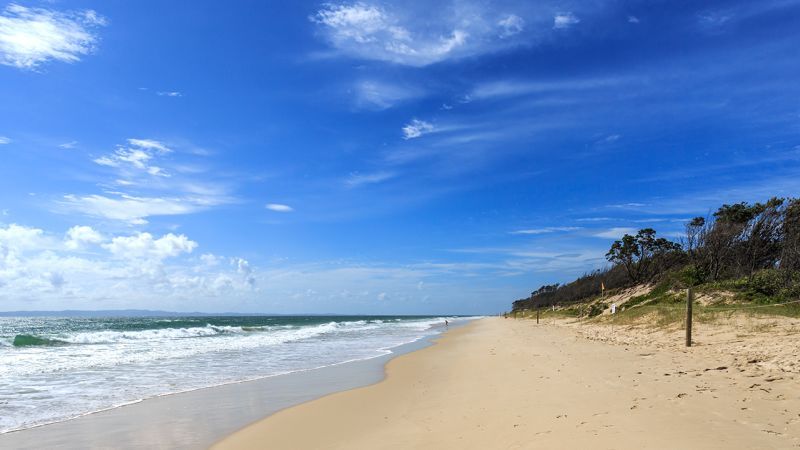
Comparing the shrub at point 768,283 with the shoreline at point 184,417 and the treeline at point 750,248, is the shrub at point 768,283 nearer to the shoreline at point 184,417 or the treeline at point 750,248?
the treeline at point 750,248

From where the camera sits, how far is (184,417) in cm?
851

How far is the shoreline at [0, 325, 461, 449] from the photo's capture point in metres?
7.04

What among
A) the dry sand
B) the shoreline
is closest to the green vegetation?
the dry sand

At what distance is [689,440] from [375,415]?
16.0ft

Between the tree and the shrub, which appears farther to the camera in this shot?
the tree

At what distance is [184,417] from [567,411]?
6.62 metres

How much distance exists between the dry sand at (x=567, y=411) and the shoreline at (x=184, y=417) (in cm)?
65

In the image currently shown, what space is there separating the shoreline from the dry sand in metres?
0.65

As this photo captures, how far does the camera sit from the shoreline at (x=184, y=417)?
7035 mm

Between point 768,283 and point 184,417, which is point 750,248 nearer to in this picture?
point 768,283

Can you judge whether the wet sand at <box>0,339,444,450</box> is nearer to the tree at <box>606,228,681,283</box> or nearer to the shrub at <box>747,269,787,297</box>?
the shrub at <box>747,269,787,297</box>

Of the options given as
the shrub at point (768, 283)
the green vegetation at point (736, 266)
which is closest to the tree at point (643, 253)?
the green vegetation at point (736, 266)

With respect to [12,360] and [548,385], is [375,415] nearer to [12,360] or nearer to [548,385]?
[548,385]

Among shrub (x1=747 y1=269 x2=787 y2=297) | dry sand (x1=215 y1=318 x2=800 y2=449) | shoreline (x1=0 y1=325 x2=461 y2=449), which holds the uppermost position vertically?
shrub (x1=747 y1=269 x2=787 y2=297)
